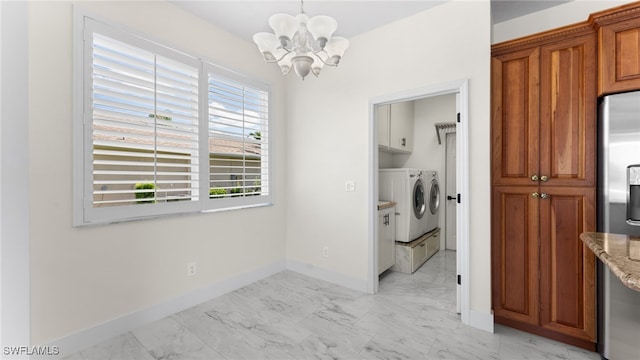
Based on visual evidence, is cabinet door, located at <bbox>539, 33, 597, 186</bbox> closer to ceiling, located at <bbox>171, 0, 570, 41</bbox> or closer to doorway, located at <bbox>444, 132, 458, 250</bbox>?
ceiling, located at <bbox>171, 0, 570, 41</bbox>

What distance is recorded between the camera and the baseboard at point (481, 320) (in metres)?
2.11

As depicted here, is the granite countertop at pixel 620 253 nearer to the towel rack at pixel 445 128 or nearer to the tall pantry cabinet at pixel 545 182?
the tall pantry cabinet at pixel 545 182

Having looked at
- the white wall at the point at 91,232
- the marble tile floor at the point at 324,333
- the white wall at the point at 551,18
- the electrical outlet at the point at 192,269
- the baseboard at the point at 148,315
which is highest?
the white wall at the point at 551,18

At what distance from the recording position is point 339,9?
96.9 inches

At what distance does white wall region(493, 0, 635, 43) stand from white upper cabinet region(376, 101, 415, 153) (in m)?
1.33

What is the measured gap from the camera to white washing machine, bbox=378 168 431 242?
→ 3.39 m

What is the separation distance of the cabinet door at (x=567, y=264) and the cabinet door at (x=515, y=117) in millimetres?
261

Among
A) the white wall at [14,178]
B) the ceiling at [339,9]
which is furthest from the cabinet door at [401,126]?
the white wall at [14,178]

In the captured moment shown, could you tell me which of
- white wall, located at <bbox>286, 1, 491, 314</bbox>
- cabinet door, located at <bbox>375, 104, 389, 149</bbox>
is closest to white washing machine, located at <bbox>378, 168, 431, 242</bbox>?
cabinet door, located at <bbox>375, 104, 389, 149</bbox>

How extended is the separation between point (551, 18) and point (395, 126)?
1.85 meters

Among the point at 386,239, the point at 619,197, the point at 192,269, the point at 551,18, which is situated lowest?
the point at 192,269

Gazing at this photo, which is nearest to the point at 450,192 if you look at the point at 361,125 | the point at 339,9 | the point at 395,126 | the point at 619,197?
the point at 395,126

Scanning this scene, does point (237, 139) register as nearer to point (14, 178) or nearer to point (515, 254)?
point (14, 178)

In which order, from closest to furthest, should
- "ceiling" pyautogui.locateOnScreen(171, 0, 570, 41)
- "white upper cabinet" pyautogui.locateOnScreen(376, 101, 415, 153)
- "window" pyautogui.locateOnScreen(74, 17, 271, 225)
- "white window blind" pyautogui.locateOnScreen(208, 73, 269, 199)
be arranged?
"window" pyautogui.locateOnScreen(74, 17, 271, 225), "ceiling" pyautogui.locateOnScreen(171, 0, 570, 41), "white window blind" pyautogui.locateOnScreen(208, 73, 269, 199), "white upper cabinet" pyautogui.locateOnScreen(376, 101, 415, 153)
